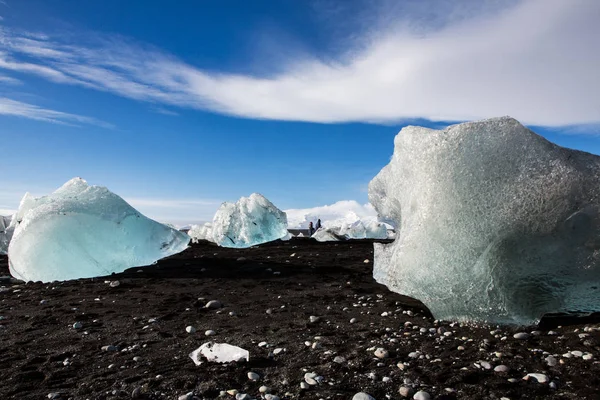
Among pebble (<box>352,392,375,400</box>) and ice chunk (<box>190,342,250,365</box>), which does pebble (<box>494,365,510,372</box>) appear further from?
ice chunk (<box>190,342,250,365</box>)

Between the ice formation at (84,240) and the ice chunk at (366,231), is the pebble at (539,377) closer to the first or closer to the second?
the ice formation at (84,240)

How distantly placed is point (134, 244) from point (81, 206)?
4.19ft

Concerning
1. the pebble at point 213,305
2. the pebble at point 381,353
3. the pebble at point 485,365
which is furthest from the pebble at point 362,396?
the pebble at point 213,305

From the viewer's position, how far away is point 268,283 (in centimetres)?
924

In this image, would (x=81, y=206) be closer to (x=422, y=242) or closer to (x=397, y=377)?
(x=422, y=242)

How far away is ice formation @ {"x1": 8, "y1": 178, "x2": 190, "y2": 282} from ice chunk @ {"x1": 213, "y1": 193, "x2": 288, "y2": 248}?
26.7 feet

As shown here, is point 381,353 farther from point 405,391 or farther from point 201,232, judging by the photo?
point 201,232

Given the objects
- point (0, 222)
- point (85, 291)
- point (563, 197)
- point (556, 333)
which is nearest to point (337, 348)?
point (556, 333)

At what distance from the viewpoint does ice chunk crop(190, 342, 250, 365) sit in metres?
4.52

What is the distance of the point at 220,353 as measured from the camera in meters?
4.60

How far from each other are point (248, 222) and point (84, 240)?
8.84 metres

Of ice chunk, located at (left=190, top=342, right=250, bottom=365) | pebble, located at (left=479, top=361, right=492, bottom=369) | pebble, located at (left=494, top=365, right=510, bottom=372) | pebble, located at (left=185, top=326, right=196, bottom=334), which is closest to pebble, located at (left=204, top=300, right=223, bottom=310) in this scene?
pebble, located at (left=185, top=326, right=196, bottom=334)

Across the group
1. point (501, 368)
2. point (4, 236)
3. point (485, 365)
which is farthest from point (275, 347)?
point (4, 236)

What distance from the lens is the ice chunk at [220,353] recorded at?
4.52 m
